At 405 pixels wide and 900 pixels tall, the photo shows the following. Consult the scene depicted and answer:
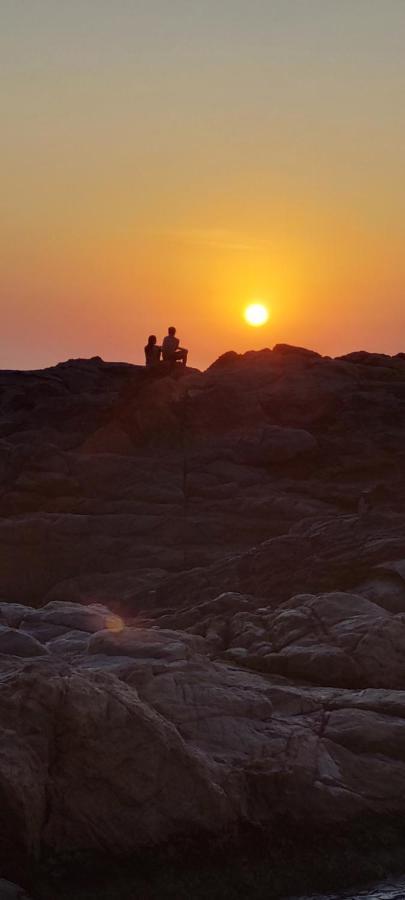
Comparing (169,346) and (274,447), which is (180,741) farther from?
(169,346)

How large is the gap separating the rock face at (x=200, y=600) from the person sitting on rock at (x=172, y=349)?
5.39 ft

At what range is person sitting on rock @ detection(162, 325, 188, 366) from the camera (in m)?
63.4

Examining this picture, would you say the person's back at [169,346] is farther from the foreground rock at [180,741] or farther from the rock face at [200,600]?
the foreground rock at [180,741]

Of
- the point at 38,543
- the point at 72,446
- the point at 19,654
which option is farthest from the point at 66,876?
the point at 72,446

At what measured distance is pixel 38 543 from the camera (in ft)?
164

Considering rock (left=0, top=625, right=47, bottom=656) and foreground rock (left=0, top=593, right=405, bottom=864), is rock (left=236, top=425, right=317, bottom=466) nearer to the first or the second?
foreground rock (left=0, top=593, right=405, bottom=864)

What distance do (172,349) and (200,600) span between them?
26734 millimetres

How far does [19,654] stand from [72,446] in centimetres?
3621

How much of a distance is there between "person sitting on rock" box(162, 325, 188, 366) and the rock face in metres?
1.64

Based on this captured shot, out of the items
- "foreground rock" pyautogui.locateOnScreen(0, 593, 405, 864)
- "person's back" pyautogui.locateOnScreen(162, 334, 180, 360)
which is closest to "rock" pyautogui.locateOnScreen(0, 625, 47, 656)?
"foreground rock" pyautogui.locateOnScreen(0, 593, 405, 864)

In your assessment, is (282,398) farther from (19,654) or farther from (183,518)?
(19,654)

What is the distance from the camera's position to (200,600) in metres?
39.6

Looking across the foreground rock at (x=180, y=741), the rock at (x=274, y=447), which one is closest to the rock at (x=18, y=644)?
the foreground rock at (x=180, y=741)

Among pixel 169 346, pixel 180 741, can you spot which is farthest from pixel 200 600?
pixel 169 346
